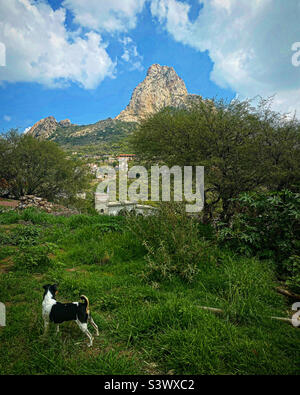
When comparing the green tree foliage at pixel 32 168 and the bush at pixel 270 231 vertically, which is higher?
the green tree foliage at pixel 32 168

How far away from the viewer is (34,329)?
2355 millimetres

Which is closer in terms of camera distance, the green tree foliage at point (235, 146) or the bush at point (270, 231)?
the bush at point (270, 231)

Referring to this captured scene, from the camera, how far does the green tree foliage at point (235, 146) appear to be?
21.0ft

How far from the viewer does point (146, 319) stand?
2553mm

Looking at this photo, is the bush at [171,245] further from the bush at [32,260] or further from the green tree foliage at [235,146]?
the green tree foliage at [235,146]

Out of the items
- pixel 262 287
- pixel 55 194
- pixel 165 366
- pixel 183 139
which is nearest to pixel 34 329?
pixel 165 366

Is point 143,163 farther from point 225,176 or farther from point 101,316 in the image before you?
point 101,316

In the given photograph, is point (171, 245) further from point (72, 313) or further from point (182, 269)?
point (72, 313)

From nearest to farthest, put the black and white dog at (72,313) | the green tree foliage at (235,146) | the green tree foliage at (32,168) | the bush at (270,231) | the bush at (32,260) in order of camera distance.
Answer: the black and white dog at (72,313) → the bush at (32,260) → the bush at (270,231) → the green tree foliage at (235,146) → the green tree foliage at (32,168)

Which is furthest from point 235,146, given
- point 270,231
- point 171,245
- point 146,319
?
point 146,319

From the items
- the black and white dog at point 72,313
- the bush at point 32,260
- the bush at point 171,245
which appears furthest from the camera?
the bush at point 32,260

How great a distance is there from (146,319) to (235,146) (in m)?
5.74

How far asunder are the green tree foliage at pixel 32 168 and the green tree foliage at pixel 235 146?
12.8 metres

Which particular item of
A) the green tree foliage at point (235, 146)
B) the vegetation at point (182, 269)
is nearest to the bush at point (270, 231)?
the vegetation at point (182, 269)
